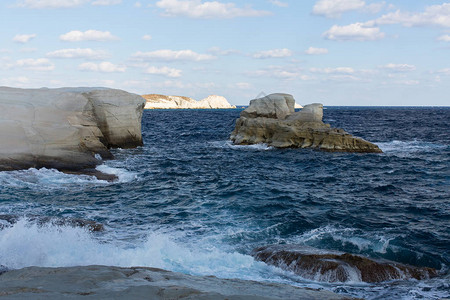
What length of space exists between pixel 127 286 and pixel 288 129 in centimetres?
2801

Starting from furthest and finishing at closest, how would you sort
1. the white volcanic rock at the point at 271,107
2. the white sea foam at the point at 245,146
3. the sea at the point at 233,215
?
the white volcanic rock at the point at 271,107, the white sea foam at the point at 245,146, the sea at the point at 233,215

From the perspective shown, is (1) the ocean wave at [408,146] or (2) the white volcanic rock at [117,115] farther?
(1) the ocean wave at [408,146]

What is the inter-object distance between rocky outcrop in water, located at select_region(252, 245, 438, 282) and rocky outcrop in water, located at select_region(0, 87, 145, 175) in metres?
14.9

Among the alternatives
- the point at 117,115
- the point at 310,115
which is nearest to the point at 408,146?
the point at 310,115

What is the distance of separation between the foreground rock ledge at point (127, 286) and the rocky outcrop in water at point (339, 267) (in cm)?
250

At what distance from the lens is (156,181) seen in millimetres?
20359

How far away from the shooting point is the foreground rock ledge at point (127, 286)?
5.73 metres

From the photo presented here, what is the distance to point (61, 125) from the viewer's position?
77.0 ft

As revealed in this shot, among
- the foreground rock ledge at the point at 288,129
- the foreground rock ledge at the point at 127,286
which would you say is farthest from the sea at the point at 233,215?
the foreground rock ledge at the point at 288,129

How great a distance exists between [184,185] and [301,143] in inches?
614

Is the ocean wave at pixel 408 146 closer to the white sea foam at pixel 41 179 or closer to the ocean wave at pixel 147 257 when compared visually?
the white sea foam at pixel 41 179

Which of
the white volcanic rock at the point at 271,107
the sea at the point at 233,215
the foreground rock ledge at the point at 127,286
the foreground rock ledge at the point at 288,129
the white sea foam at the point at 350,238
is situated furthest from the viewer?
the white volcanic rock at the point at 271,107

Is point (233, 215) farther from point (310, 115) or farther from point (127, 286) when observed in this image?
point (310, 115)

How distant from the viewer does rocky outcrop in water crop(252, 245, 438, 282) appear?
30.6 feet
